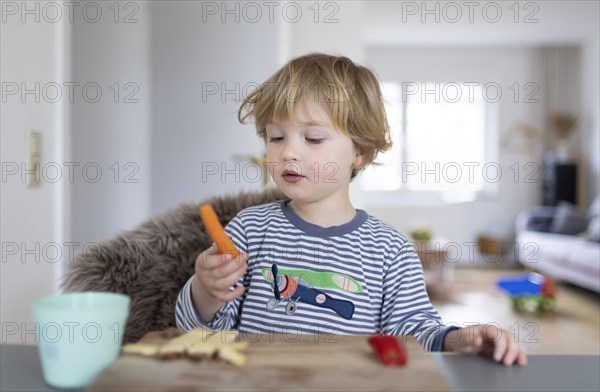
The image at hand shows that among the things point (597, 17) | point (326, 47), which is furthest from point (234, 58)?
point (597, 17)

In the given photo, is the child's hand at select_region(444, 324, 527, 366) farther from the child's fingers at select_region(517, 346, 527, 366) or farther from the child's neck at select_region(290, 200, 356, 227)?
the child's neck at select_region(290, 200, 356, 227)

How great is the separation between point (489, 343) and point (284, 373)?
11.7 inches

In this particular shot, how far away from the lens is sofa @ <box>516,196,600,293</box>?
182 inches

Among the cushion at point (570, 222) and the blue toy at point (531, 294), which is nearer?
the blue toy at point (531, 294)

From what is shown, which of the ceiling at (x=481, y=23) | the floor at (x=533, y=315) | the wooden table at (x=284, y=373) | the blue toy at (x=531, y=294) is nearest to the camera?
the wooden table at (x=284, y=373)

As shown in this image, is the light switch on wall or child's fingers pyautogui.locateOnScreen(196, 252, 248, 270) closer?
child's fingers pyautogui.locateOnScreen(196, 252, 248, 270)

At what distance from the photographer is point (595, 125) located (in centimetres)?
674

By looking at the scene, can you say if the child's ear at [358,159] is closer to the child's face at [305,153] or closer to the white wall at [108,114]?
the child's face at [305,153]

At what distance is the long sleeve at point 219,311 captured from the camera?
2.98 feet

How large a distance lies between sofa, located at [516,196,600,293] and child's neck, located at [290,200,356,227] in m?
3.97

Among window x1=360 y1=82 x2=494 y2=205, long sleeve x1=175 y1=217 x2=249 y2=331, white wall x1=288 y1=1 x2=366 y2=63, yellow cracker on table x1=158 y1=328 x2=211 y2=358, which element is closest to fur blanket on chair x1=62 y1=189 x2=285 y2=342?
long sleeve x1=175 y1=217 x2=249 y2=331

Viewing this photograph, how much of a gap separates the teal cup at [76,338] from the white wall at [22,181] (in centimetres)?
57

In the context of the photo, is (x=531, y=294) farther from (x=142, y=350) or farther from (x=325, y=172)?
(x=142, y=350)

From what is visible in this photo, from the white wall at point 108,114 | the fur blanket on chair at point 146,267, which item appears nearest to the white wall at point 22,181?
the fur blanket on chair at point 146,267
